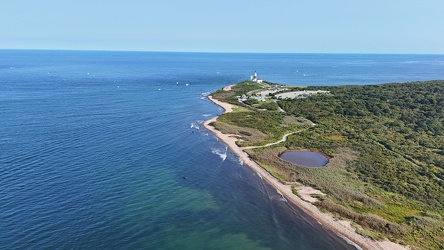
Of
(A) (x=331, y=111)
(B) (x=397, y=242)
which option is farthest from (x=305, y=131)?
(B) (x=397, y=242)

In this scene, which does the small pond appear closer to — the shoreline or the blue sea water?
the shoreline

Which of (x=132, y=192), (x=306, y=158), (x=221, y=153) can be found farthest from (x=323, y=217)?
(x=221, y=153)

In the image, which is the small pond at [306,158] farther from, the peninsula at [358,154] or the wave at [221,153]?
the wave at [221,153]

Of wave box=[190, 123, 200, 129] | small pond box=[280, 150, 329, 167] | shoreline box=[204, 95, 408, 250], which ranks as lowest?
shoreline box=[204, 95, 408, 250]

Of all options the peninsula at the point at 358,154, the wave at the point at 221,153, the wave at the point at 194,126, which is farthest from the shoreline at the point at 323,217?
the wave at the point at 194,126

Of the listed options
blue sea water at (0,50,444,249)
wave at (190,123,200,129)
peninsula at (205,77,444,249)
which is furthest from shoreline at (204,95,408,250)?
wave at (190,123,200,129)

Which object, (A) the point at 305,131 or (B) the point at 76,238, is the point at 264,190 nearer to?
(B) the point at 76,238
